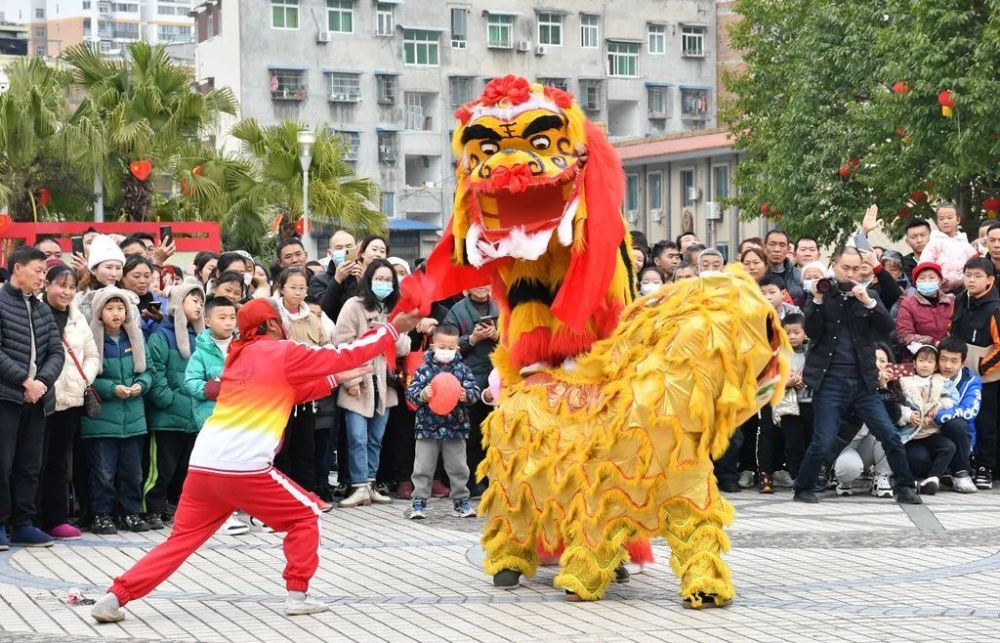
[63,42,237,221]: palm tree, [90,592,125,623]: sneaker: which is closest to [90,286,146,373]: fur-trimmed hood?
[90,592,125,623]: sneaker

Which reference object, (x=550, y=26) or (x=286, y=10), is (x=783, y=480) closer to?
(x=286, y=10)

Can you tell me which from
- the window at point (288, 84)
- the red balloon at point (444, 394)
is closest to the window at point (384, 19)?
the window at point (288, 84)

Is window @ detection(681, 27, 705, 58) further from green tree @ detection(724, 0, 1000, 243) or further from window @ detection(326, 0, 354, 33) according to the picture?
green tree @ detection(724, 0, 1000, 243)

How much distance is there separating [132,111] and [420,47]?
947 inches

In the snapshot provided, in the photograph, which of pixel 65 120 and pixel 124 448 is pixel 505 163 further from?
pixel 65 120

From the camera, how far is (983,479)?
42.0 ft

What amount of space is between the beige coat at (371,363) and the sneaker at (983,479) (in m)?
4.66

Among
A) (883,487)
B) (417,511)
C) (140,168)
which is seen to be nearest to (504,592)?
(417,511)

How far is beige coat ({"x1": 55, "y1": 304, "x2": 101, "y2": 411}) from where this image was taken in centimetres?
1016

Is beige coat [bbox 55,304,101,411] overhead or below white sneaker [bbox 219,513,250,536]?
overhead

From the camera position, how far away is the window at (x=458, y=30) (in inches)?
2114

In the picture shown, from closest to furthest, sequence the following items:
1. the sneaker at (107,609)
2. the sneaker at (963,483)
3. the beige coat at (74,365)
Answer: the sneaker at (107,609), the beige coat at (74,365), the sneaker at (963,483)

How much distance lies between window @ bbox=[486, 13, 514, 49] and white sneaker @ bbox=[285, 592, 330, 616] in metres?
47.6

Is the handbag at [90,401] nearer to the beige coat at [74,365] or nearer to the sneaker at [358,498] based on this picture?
the beige coat at [74,365]
